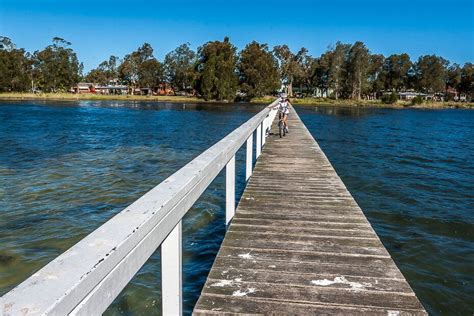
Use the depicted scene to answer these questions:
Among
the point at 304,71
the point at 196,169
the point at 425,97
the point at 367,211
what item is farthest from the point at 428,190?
the point at 425,97

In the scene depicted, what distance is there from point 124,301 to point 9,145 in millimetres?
17607

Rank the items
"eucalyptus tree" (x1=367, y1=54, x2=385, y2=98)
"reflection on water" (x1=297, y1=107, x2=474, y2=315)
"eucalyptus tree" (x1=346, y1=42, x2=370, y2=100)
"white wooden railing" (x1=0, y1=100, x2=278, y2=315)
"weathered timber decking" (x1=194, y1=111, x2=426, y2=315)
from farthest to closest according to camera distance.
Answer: "eucalyptus tree" (x1=367, y1=54, x2=385, y2=98) → "eucalyptus tree" (x1=346, y1=42, x2=370, y2=100) → "reflection on water" (x1=297, y1=107, x2=474, y2=315) → "weathered timber decking" (x1=194, y1=111, x2=426, y2=315) → "white wooden railing" (x1=0, y1=100, x2=278, y2=315)

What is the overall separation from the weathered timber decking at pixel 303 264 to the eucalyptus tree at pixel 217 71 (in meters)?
91.8

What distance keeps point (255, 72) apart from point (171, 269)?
9984cm

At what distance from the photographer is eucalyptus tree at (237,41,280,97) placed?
101 m

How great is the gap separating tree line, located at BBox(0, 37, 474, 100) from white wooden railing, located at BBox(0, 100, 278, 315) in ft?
310

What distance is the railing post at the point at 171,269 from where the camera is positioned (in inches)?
94.0

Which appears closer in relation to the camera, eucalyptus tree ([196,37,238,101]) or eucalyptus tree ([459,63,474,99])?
eucalyptus tree ([196,37,238,101])

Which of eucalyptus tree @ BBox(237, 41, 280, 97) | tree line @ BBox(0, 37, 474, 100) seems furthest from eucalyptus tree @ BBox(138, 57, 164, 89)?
eucalyptus tree @ BBox(237, 41, 280, 97)

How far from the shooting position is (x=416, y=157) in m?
19.0

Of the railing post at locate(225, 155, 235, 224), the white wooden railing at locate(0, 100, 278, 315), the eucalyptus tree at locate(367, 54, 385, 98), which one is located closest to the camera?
the white wooden railing at locate(0, 100, 278, 315)

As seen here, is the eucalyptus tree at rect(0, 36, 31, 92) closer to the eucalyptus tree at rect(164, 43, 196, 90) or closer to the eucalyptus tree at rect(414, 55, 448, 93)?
the eucalyptus tree at rect(164, 43, 196, 90)

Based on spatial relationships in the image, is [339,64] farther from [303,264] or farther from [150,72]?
[303,264]

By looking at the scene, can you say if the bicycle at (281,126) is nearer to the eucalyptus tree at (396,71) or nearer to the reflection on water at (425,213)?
the reflection on water at (425,213)
